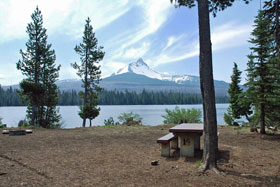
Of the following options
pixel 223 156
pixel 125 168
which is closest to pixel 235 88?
pixel 223 156


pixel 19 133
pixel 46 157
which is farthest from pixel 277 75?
pixel 19 133

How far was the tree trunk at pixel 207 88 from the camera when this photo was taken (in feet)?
15.5

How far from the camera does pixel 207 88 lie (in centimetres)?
489

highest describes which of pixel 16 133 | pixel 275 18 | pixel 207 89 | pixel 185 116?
pixel 275 18

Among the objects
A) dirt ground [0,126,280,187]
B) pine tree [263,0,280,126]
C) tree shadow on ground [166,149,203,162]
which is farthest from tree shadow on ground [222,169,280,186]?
pine tree [263,0,280,126]

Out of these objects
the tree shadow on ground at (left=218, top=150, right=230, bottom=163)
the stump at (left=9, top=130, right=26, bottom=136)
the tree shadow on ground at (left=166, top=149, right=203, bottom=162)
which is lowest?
the tree shadow on ground at (left=166, top=149, right=203, bottom=162)

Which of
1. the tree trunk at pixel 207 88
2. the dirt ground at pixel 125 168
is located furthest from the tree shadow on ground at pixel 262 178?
the tree trunk at pixel 207 88

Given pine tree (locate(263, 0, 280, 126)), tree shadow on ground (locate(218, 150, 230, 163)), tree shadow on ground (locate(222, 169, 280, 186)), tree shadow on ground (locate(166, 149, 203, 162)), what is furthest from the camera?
pine tree (locate(263, 0, 280, 126))

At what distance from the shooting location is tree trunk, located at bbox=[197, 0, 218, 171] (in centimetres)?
472

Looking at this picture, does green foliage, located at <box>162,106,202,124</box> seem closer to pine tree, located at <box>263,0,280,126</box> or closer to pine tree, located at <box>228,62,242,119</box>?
pine tree, located at <box>263,0,280,126</box>

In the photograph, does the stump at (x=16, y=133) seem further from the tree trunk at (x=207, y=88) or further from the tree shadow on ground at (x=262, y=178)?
the tree shadow on ground at (x=262, y=178)

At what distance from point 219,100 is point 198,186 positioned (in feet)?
537

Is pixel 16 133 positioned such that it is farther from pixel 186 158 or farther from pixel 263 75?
pixel 263 75

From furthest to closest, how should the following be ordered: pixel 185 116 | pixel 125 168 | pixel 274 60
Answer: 1. pixel 185 116
2. pixel 274 60
3. pixel 125 168
